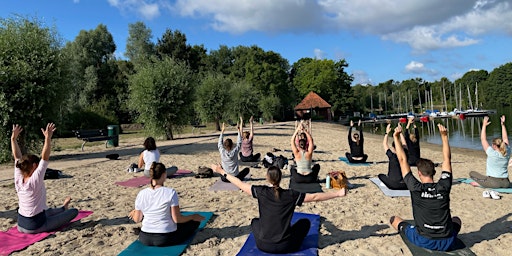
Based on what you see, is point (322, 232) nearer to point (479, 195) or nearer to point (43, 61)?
point (479, 195)

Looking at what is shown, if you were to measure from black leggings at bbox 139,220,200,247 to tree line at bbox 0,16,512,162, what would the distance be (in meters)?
11.0

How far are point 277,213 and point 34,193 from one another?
390 cm

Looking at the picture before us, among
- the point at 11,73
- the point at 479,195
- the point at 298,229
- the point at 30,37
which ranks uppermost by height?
the point at 30,37

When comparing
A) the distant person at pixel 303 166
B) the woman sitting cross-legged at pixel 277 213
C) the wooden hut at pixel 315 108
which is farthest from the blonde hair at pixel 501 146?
the wooden hut at pixel 315 108

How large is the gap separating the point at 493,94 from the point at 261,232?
119 meters

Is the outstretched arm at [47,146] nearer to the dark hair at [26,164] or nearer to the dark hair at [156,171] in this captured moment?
the dark hair at [26,164]

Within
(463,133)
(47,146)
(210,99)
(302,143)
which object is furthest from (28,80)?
(463,133)

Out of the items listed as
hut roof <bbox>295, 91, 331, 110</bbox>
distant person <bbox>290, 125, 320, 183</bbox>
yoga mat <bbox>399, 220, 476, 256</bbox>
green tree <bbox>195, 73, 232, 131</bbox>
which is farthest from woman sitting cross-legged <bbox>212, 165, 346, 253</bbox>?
hut roof <bbox>295, 91, 331, 110</bbox>

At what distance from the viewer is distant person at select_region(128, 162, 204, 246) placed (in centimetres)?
480

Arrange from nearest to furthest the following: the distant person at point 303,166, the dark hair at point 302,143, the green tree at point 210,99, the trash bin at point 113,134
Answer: the distant person at point 303,166, the dark hair at point 302,143, the trash bin at point 113,134, the green tree at point 210,99

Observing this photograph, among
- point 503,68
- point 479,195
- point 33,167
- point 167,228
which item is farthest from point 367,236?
point 503,68

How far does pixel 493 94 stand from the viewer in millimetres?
99938

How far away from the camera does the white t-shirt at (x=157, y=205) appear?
4801mm

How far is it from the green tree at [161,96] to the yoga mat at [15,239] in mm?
15622
